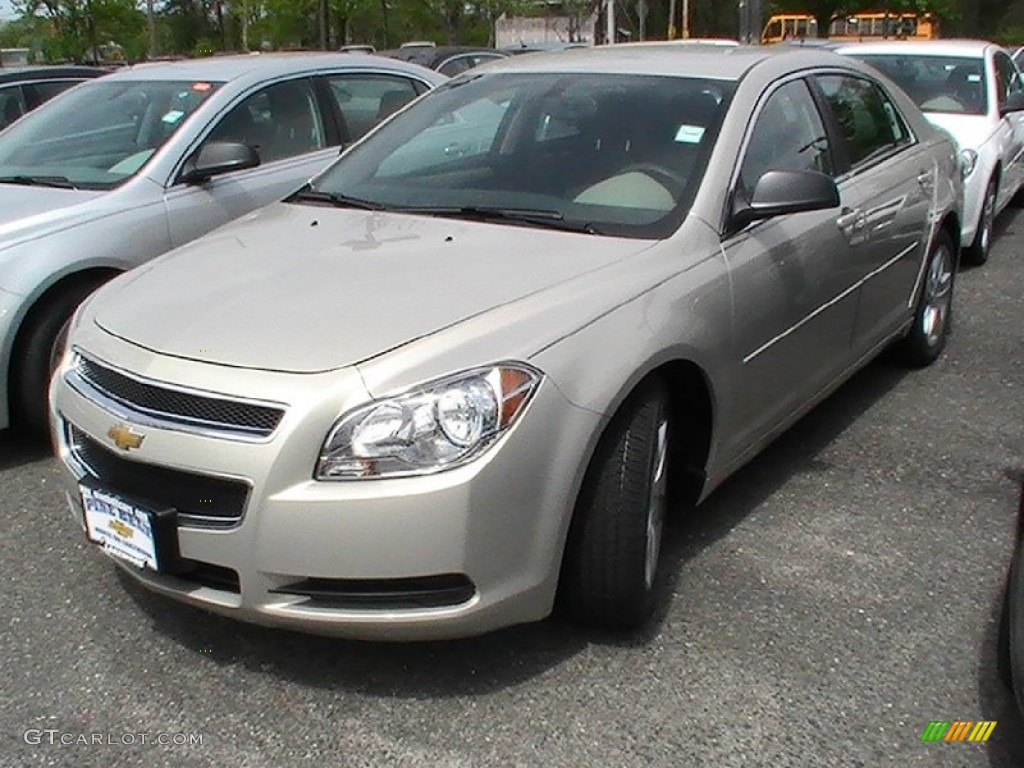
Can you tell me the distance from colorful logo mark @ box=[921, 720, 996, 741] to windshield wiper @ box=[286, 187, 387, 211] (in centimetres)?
226

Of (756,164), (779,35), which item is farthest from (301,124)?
(779,35)

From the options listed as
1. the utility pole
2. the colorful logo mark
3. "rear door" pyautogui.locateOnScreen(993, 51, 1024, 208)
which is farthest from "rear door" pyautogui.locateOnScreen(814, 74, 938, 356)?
the utility pole

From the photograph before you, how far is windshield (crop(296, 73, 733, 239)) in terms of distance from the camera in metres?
3.49

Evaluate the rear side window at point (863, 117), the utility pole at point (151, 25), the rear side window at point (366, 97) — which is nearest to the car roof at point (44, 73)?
the rear side window at point (366, 97)

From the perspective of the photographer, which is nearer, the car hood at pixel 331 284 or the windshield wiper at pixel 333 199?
the car hood at pixel 331 284

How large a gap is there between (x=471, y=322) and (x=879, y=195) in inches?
92.5

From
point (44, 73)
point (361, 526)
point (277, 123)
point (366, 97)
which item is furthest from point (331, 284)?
point (44, 73)

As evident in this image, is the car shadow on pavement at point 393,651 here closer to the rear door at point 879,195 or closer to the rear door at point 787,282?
the rear door at point 787,282

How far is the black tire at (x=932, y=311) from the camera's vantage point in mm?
5289

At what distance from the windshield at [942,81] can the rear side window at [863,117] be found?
11.4ft

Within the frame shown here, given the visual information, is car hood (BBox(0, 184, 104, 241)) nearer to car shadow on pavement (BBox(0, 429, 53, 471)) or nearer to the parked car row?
the parked car row

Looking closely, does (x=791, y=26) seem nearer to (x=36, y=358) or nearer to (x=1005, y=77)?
(x=1005, y=77)

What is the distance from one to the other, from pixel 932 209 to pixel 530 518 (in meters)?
3.23

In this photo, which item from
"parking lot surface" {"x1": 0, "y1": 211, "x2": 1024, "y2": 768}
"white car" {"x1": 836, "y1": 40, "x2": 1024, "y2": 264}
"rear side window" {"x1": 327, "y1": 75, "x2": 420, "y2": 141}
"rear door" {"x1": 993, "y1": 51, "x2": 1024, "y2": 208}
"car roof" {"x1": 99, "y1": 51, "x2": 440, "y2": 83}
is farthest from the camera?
"rear door" {"x1": 993, "y1": 51, "x2": 1024, "y2": 208}
